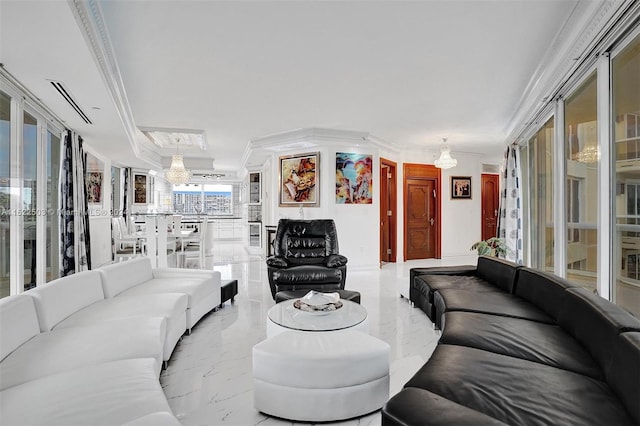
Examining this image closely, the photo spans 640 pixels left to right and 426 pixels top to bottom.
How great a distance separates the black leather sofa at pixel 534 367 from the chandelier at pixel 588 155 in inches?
47.8

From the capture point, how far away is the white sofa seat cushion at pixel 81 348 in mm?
1598

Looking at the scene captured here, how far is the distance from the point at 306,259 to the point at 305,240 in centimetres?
35

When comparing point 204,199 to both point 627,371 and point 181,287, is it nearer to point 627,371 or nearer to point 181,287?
point 181,287

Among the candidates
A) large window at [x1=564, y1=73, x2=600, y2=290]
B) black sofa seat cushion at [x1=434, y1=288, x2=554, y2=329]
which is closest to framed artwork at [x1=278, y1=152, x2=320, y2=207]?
black sofa seat cushion at [x1=434, y1=288, x2=554, y2=329]

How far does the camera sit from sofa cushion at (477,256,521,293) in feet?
10.0

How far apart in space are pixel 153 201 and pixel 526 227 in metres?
9.86

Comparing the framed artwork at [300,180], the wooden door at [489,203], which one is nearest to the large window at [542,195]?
the framed artwork at [300,180]

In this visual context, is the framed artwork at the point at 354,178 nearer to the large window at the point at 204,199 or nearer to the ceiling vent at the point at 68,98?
the ceiling vent at the point at 68,98

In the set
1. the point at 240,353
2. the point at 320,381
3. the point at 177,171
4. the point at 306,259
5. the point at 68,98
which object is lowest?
the point at 240,353

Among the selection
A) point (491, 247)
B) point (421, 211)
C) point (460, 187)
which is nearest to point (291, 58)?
point (491, 247)

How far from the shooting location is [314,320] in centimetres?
249

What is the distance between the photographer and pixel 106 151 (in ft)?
22.1

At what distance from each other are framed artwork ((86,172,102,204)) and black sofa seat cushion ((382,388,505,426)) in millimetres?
7296

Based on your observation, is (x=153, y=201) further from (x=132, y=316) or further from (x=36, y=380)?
(x=36, y=380)
